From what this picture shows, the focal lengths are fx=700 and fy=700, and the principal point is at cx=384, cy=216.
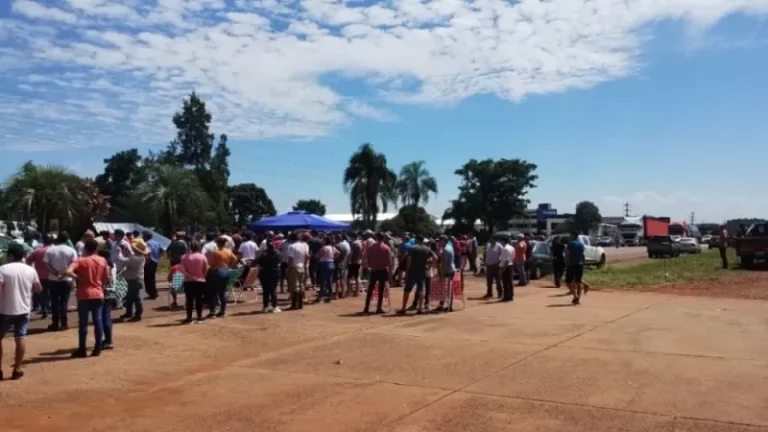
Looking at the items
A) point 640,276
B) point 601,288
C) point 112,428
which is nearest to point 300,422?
point 112,428

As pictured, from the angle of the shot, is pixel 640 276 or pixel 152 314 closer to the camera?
pixel 152 314

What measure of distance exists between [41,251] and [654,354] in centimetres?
1087

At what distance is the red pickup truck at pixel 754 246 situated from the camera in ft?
97.5

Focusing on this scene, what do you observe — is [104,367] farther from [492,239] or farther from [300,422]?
[492,239]

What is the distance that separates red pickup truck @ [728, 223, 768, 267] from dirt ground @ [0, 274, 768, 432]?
17.0 metres

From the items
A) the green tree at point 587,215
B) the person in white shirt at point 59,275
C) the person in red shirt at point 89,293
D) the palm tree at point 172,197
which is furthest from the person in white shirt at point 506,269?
the green tree at point 587,215

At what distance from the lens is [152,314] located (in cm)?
1506

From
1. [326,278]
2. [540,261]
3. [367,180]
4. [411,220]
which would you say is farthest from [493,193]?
→ [326,278]

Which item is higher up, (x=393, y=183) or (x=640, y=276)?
(x=393, y=183)

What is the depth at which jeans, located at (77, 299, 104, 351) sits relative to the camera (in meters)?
10.2

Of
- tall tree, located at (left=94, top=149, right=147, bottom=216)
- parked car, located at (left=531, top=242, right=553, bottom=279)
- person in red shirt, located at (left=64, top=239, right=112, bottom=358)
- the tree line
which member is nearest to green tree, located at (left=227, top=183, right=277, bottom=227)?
the tree line

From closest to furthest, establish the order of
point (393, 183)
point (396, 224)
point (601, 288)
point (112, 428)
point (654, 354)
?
point (112, 428) < point (654, 354) < point (601, 288) < point (393, 183) < point (396, 224)

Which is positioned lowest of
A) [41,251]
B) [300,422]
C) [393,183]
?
[300,422]

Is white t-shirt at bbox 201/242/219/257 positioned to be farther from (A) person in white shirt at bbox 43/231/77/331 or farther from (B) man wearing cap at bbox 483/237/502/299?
(B) man wearing cap at bbox 483/237/502/299
